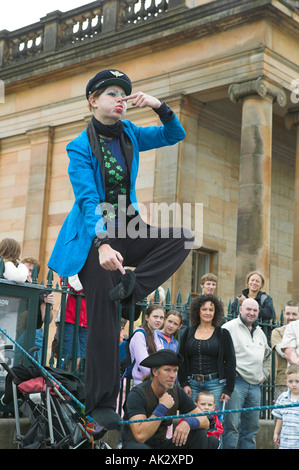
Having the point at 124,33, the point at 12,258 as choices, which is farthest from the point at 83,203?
the point at 124,33

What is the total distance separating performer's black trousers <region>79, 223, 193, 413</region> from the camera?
13.6 feet

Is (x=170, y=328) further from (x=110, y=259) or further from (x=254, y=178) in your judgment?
(x=254, y=178)

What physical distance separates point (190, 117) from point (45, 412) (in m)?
13.2

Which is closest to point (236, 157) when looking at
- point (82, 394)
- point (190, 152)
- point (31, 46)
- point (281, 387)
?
point (190, 152)

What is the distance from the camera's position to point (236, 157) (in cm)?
1975

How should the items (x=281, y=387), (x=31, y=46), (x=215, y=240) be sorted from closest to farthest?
1. (x=281, y=387)
2. (x=215, y=240)
3. (x=31, y=46)

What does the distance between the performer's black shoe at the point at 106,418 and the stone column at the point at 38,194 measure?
50.6ft

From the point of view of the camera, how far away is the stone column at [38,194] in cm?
1958

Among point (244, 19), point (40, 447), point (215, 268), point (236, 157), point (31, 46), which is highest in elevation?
point (31, 46)

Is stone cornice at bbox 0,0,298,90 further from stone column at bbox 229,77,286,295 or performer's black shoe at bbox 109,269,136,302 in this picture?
performer's black shoe at bbox 109,269,136,302

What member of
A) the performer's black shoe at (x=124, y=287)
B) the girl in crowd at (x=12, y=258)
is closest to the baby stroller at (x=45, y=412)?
the girl in crowd at (x=12, y=258)

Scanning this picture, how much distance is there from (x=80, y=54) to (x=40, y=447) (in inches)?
610

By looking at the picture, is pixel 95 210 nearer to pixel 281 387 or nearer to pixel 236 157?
pixel 281 387
